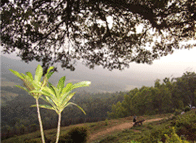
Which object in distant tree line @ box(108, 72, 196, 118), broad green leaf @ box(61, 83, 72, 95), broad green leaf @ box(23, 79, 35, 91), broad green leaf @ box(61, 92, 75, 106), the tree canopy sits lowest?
distant tree line @ box(108, 72, 196, 118)

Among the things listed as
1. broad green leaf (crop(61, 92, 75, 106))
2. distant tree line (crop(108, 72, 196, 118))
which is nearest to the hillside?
broad green leaf (crop(61, 92, 75, 106))

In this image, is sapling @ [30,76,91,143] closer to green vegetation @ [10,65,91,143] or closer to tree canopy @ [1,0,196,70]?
green vegetation @ [10,65,91,143]

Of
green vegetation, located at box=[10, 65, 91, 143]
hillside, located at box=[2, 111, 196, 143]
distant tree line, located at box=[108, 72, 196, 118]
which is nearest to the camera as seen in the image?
green vegetation, located at box=[10, 65, 91, 143]

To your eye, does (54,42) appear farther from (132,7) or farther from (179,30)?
(179,30)

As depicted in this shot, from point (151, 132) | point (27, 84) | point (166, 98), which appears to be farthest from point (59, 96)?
point (166, 98)

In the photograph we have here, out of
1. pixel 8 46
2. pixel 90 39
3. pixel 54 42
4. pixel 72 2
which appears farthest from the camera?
pixel 54 42

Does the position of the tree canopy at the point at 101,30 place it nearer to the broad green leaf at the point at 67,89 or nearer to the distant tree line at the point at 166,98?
the broad green leaf at the point at 67,89

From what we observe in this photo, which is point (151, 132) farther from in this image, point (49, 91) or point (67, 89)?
point (49, 91)

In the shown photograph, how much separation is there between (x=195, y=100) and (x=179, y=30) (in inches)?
1281

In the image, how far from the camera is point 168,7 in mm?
4766

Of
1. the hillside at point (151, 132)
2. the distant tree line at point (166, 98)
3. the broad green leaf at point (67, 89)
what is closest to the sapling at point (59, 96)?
the broad green leaf at point (67, 89)

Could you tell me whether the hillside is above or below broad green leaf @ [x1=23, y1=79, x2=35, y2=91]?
below

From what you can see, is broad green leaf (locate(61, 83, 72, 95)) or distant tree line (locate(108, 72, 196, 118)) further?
distant tree line (locate(108, 72, 196, 118))

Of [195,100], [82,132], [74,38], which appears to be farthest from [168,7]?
[195,100]
